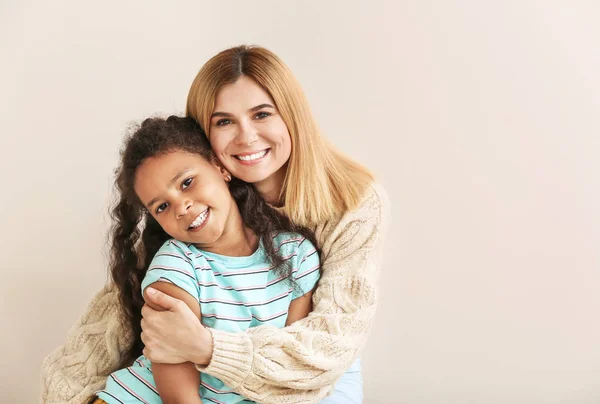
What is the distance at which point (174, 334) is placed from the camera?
1558 millimetres

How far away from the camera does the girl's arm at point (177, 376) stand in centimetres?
156

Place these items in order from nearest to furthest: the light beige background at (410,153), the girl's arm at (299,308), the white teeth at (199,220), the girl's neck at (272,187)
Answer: the white teeth at (199,220) → the girl's arm at (299,308) → the girl's neck at (272,187) → the light beige background at (410,153)

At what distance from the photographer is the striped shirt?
165 centimetres

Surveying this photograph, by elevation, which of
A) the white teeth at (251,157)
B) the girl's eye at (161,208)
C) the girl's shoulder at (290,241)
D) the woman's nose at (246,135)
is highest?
the woman's nose at (246,135)

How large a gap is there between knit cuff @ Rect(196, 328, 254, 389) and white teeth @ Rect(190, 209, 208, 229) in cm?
27

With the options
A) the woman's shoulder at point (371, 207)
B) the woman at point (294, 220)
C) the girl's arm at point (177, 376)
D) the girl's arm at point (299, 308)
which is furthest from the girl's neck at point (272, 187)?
the girl's arm at point (177, 376)

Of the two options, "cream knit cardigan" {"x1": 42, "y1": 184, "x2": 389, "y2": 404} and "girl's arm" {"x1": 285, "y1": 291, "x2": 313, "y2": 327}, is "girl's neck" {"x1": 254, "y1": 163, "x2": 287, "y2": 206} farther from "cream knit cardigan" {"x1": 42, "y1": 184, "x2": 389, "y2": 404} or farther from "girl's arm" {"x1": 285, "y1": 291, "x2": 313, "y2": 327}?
"girl's arm" {"x1": 285, "y1": 291, "x2": 313, "y2": 327}

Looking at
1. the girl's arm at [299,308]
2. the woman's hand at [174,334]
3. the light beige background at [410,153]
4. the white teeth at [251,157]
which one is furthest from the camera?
the light beige background at [410,153]

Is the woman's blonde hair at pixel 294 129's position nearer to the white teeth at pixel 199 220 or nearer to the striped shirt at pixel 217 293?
the striped shirt at pixel 217 293

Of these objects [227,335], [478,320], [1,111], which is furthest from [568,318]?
[1,111]

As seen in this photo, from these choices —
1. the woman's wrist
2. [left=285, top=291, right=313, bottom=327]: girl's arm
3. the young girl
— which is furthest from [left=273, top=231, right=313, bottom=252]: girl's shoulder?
the woman's wrist

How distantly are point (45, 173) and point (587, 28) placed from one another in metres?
1.93

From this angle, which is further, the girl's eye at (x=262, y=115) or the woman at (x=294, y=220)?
the girl's eye at (x=262, y=115)

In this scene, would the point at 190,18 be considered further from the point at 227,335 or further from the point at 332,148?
the point at 227,335
